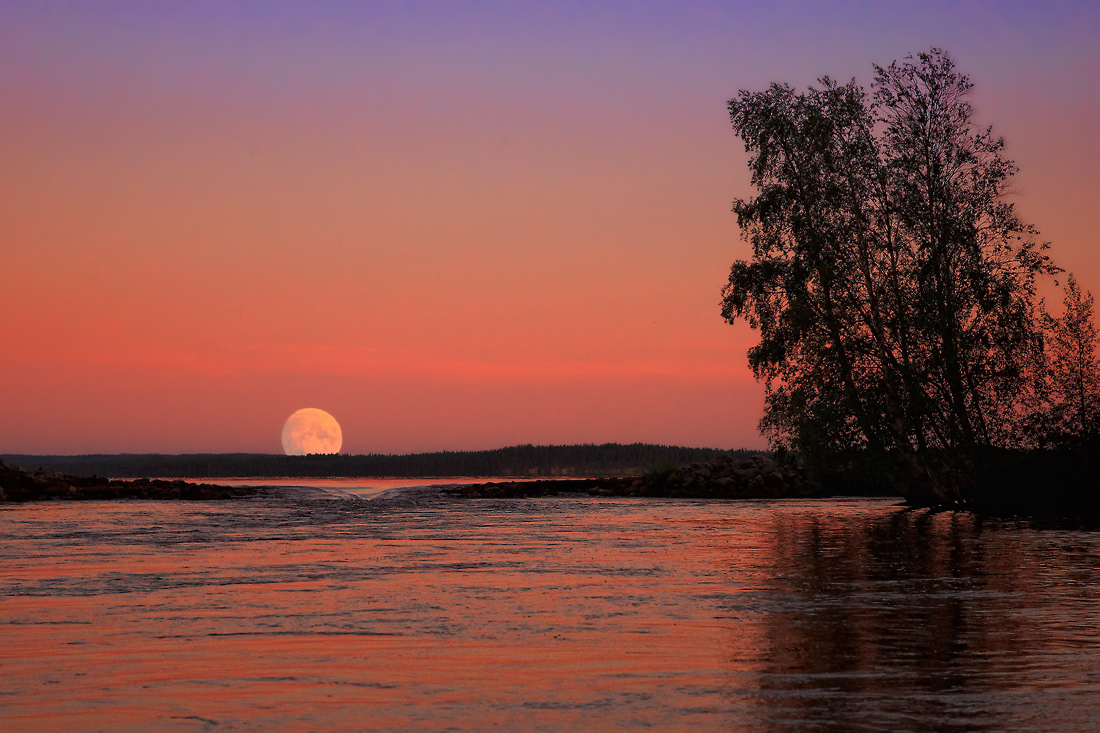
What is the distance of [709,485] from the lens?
256ft

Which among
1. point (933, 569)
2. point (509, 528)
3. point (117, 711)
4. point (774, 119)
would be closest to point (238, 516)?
point (509, 528)

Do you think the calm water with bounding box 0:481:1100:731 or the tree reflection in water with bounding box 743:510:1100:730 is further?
the calm water with bounding box 0:481:1100:731

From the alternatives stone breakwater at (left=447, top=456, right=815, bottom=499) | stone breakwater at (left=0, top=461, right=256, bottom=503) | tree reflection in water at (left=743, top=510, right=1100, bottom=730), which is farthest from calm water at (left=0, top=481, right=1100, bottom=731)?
stone breakwater at (left=447, top=456, right=815, bottom=499)

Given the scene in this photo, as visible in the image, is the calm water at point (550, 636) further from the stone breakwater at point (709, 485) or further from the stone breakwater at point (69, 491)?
the stone breakwater at point (709, 485)

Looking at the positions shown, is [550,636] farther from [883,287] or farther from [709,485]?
[709,485]

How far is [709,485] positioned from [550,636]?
6576 centimetres

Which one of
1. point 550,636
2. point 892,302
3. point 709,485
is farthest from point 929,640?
point 709,485

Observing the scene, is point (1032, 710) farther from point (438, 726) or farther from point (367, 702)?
point (367, 702)

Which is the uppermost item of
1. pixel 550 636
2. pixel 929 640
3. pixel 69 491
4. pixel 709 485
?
pixel 709 485

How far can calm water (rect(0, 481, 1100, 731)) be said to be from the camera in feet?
30.6

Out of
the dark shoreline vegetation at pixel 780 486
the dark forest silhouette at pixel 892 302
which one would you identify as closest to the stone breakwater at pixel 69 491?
the dark shoreline vegetation at pixel 780 486

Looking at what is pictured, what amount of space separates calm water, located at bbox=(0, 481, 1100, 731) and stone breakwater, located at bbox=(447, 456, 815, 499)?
47.7 metres

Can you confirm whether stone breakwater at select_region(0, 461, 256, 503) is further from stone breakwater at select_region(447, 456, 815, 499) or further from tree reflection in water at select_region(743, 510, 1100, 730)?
tree reflection in water at select_region(743, 510, 1100, 730)

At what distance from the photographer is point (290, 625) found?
1430cm
